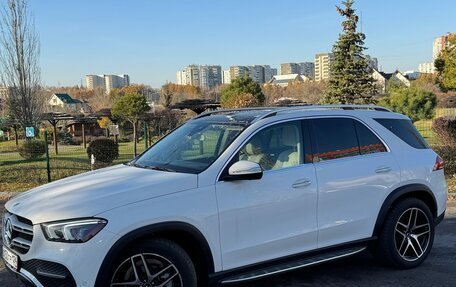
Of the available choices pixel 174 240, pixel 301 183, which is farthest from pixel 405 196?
pixel 174 240

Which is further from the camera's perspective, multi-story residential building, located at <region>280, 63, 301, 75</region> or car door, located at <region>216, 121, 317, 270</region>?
multi-story residential building, located at <region>280, 63, 301, 75</region>

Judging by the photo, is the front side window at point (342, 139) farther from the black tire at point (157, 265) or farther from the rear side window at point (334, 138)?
the black tire at point (157, 265)

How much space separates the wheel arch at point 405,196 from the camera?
491 cm

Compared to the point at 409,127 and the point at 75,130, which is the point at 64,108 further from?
the point at 409,127

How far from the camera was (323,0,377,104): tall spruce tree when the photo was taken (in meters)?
25.7

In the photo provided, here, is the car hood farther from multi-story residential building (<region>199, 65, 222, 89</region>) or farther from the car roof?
multi-story residential building (<region>199, 65, 222, 89</region>)

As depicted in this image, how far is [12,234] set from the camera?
385 centimetres

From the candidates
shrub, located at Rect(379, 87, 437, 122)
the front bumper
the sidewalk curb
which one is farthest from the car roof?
shrub, located at Rect(379, 87, 437, 122)

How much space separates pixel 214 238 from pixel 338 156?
5.21 feet

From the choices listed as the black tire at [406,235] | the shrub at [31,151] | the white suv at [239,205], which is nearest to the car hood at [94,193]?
the white suv at [239,205]

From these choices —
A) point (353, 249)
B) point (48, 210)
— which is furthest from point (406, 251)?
point (48, 210)

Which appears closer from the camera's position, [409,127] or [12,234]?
[12,234]

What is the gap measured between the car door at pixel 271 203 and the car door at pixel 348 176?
0.14 meters

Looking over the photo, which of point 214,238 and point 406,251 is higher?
point 214,238
